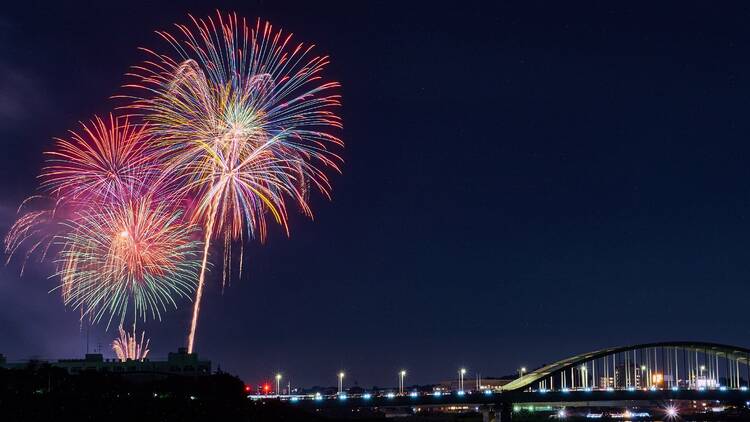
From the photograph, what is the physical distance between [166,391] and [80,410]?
21722 mm

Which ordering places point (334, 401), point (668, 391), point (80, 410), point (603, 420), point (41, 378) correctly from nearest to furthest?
point (80, 410) < point (41, 378) < point (334, 401) < point (668, 391) < point (603, 420)

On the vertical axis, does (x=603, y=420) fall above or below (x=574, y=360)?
below

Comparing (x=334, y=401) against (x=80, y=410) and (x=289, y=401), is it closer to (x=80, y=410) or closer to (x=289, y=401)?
(x=289, y=401)

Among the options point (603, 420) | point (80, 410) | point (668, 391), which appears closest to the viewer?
point (80, 410)

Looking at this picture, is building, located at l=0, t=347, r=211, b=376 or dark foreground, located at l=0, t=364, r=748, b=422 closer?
dark foreground, located at l=0, t=364, r=748, b=422

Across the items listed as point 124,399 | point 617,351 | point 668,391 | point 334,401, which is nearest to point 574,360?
point 617,351

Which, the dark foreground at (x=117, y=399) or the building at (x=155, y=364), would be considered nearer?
the dark foreground at (x=117, y=399)

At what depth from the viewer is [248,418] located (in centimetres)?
9888

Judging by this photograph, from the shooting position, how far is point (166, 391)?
324 ft

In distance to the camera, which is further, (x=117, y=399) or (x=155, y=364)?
(x=155, y=364)

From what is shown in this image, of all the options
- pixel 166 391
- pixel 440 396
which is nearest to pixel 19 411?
pixel 166 391

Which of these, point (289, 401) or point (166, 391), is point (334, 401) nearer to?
point (289, 401)

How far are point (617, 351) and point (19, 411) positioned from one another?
139318 mm

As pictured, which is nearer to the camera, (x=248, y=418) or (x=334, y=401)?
(x=248, y=418)
